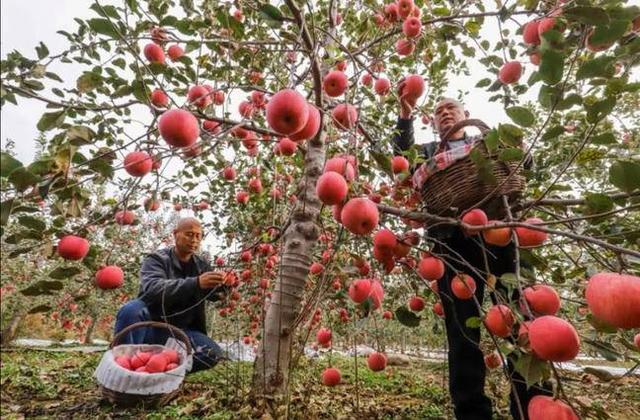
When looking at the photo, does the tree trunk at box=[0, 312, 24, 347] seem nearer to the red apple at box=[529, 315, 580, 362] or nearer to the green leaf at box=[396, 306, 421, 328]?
the green leaf at box=[396, 306, 421, 328]

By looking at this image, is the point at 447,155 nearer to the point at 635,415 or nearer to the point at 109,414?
the point at 109,414

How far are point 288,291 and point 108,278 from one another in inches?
34.6

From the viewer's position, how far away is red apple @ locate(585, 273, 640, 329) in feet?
2.56

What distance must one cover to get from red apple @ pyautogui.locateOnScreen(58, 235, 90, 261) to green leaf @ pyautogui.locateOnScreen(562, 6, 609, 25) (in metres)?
1.57

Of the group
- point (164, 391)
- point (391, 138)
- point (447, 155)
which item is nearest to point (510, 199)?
point (447, 155)

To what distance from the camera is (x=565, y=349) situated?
2.78 feet

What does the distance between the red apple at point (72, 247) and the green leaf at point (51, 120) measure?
0.34 m

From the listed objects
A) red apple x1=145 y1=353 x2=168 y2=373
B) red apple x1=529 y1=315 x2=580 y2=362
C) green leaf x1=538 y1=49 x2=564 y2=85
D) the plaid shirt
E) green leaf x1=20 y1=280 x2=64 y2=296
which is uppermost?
the plaid shirt

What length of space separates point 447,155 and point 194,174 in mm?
1991

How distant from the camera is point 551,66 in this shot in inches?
33.2

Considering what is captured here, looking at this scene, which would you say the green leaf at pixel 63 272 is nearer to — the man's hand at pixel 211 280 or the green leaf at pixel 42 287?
the green leaf at pixel 42 287

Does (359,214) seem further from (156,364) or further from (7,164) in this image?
(156,364)

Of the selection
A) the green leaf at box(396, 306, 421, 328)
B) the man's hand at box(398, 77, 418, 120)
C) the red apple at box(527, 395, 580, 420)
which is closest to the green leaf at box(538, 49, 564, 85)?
the red apple at box(527, 395, 580, 420)

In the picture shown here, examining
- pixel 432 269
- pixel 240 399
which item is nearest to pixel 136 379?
pixel 240 399
